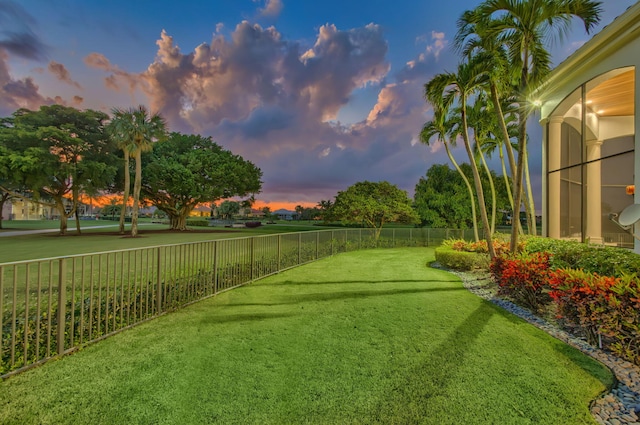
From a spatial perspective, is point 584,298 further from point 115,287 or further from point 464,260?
point 115,287

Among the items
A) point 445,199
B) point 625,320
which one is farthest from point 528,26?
point 445,199

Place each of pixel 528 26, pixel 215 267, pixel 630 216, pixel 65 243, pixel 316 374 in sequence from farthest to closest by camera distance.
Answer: pixel 65 243 → pixel 528 26 → pixel 215 267 → pixel 630 216 → pixel 316 374

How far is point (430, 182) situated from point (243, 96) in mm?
15095

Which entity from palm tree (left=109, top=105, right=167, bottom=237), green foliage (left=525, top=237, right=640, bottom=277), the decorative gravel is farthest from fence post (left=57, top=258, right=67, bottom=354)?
palm tree (left=109, top=105, right=167, bottom=237)

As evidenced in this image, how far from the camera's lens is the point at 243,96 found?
1554 centimetres

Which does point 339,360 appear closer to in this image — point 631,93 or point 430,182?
point 631,93

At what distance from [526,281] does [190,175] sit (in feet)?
91.9

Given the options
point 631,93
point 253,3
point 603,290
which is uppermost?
point 253,3

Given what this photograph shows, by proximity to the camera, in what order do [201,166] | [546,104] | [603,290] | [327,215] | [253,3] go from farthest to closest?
[201,166] < [327,215] < [253,3] < [546,104] < [603,290]

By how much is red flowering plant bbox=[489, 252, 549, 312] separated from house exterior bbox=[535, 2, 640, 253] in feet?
10.3

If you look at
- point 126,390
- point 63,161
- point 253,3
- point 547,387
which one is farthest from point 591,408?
point 63,161

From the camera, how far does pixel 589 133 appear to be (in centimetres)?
989

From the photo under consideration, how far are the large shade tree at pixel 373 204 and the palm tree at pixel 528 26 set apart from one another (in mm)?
10152

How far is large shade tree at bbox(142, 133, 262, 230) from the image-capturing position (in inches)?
1048
